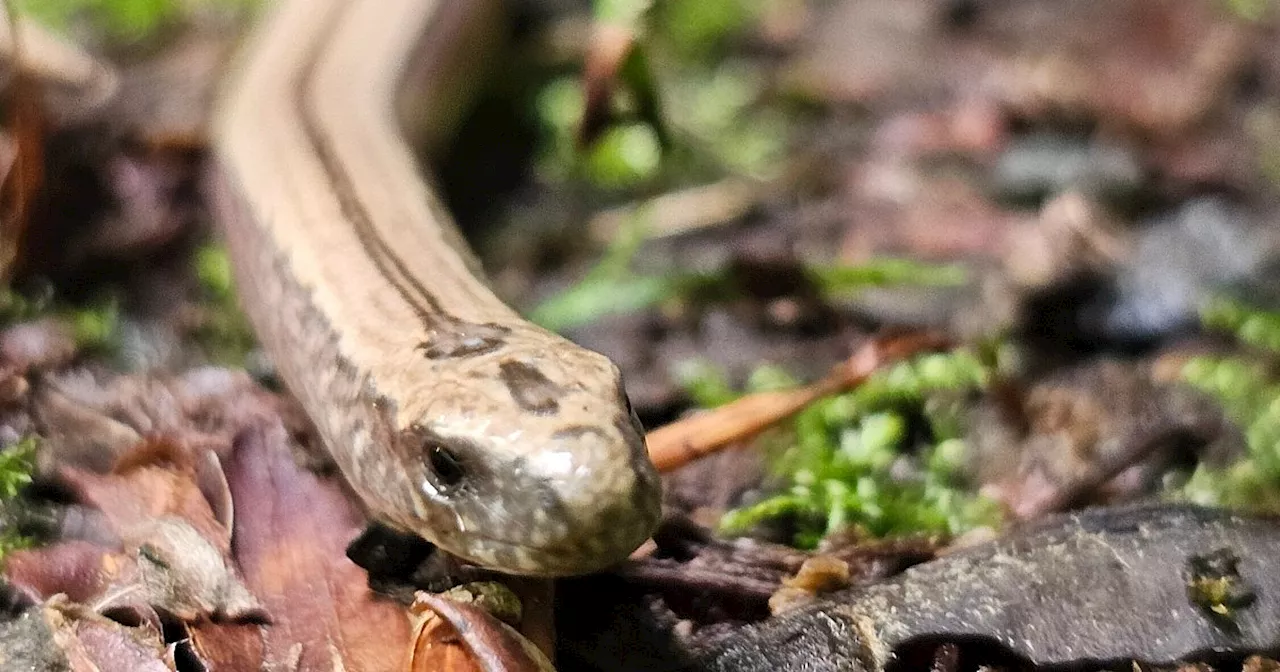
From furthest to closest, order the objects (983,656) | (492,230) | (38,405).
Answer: (492,230)
(38,405)
(983,656)

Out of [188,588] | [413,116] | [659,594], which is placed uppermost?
[413,116]

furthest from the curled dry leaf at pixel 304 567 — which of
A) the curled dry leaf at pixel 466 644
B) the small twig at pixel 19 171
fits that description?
the small twig at pixel 19 171

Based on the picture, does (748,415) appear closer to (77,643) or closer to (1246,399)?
(1246,399)

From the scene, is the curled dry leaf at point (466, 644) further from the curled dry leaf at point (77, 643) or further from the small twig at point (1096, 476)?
the small twig at point (1096, 476)

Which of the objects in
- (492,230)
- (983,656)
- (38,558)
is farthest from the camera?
(492,230)

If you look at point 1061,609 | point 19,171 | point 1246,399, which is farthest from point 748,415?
point 19,171

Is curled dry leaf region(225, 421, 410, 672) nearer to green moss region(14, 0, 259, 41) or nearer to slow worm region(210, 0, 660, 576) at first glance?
slow worm region(210, 0, 660, 576)

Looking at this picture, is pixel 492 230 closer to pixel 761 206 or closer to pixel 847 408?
pixel 761 206

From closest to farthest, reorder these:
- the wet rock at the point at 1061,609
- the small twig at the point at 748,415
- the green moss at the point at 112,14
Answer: the wet rock at the point at 1061,609 < the small twig at the point at 748,415 < the green moss at the point at 112,14

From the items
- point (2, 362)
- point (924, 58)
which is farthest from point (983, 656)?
point (924, 58)
